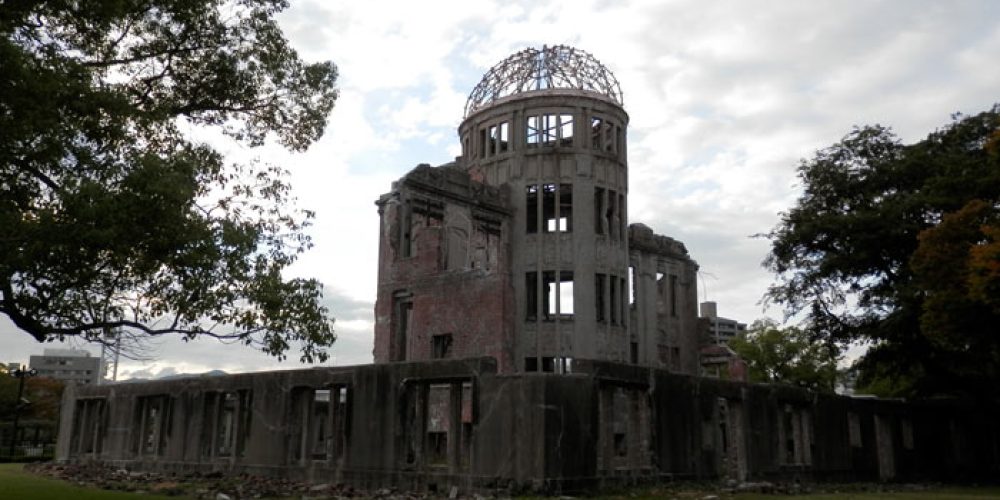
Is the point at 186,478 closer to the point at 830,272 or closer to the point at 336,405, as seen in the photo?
the point at 336,405

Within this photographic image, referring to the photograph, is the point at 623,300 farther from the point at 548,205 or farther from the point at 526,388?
the point at 526,388

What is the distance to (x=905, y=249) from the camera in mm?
27688

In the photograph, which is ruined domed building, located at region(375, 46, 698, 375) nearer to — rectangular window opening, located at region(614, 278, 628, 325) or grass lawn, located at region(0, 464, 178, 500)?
rectangular window opening, located at region(614, 278, 628, 325)

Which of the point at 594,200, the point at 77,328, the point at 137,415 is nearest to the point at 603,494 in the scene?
the point at 77,328

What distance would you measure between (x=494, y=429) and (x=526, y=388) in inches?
37.1

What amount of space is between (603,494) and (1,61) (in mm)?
10885

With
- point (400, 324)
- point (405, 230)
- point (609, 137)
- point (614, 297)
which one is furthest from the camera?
point (609, 137)

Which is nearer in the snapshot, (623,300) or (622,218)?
(623,300)

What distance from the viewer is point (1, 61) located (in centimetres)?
884

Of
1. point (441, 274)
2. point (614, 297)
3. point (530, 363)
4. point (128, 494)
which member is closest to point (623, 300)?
point (614, 297)

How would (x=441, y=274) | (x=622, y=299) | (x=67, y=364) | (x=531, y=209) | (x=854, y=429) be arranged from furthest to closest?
(x=67, y=364), (x=531, y=209), (x=622, y=299), (x=441, y=274), (x=854, y=429)

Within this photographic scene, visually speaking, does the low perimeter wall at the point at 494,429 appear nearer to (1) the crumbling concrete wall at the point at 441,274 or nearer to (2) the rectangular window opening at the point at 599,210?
(1) the crumbling concrete wall at the point at 441,274

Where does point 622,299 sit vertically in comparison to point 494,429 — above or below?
above

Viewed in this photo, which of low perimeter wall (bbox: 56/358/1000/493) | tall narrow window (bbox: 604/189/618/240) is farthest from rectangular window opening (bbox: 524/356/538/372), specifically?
low perimeter wall (bbox: 56/358/1000/493)
